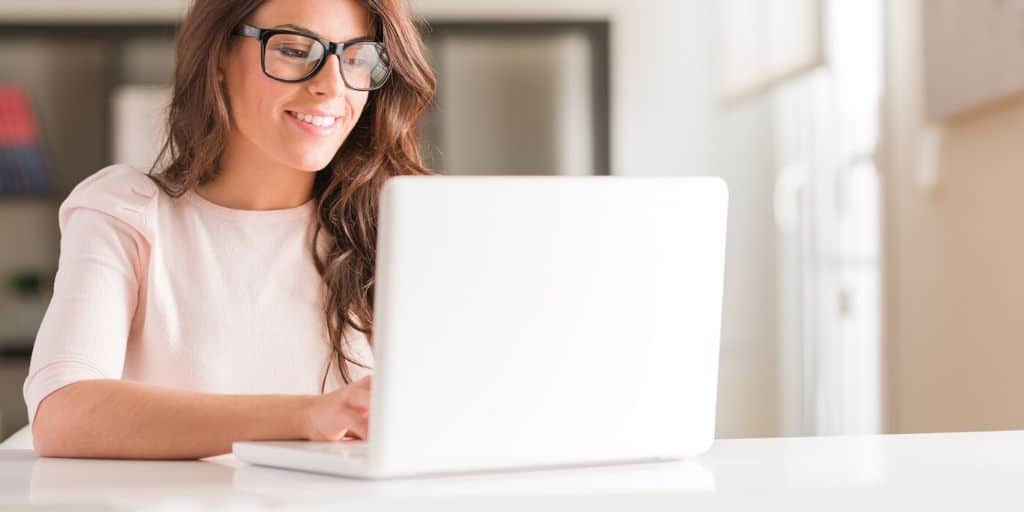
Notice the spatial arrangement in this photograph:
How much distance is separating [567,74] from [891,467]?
13.4 feet

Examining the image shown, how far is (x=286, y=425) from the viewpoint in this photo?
44.4 inches

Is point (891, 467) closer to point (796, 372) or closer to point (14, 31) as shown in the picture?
point (796, 372)

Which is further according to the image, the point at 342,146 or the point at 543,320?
the point at 342,146

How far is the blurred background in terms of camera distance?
4.24 meters

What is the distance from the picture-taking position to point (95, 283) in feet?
4.79

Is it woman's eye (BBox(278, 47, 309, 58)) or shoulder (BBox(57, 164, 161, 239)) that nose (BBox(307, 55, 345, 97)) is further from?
shoulder (BBox(57, 164, 161, 239))

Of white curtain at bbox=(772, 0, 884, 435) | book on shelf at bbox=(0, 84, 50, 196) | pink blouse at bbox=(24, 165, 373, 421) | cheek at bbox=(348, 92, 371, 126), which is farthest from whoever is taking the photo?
book on shelf at bbox=(0, 84, 50, 196)

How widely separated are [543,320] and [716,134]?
4.21 meters

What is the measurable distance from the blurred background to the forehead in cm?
248

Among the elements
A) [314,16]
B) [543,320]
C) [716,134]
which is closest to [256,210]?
[314,16]

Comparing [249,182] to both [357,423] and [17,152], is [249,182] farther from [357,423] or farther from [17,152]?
[17,152]

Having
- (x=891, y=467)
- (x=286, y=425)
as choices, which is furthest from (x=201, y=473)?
(x=891, y=467)

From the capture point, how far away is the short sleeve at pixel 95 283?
52.9 inches

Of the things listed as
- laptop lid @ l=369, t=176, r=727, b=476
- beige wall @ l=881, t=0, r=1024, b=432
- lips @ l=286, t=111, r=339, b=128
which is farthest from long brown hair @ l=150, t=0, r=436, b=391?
beige wall @ l=881, t=0, r=1024, b=432
